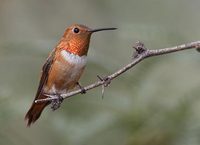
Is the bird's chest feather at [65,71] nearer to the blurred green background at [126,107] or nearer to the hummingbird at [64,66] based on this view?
the hummingbird at [64,66]

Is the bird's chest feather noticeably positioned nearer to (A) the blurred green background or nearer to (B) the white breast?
(B) the white breast

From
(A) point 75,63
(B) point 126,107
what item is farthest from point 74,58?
(B) point 126,107

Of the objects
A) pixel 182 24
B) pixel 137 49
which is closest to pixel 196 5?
pixel 182 24

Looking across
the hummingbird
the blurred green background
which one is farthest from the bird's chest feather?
the blurred green background

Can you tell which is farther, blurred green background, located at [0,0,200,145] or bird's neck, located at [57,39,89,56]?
bird's neck, located at [57,39,89,56]

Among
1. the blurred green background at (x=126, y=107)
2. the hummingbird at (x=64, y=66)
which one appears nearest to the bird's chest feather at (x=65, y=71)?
the hummingbird at (x=64, y=66)

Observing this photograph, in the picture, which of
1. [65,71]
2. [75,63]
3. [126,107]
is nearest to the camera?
[126,107]

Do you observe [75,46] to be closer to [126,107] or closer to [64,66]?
[64,66]
